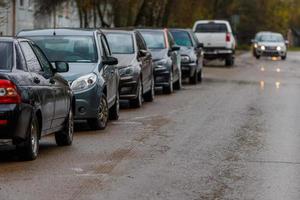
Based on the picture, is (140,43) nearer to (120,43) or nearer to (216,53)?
(120,43)

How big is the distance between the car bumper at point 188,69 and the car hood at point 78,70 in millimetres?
13190

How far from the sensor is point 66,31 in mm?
15836

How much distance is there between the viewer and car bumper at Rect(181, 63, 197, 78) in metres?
28.0

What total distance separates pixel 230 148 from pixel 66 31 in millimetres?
4498

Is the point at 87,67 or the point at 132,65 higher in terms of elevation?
the point at 87,67

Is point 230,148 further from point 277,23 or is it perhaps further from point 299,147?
point 277,23

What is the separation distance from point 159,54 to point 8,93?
542 inches

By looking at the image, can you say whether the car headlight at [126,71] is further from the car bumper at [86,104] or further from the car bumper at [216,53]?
the car bumper at [216,53]

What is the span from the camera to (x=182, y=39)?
29188 millimetres

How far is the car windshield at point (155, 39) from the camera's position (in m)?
24.4

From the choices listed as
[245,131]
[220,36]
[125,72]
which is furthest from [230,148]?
[220,36]

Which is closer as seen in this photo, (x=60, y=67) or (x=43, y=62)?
(x=43, y=62)

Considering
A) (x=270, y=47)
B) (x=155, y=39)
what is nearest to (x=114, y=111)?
(x=155, y=39)

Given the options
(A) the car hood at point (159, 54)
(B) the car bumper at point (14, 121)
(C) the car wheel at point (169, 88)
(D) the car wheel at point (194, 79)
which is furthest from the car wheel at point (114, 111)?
(D) the car wheel at point (194, 79)
